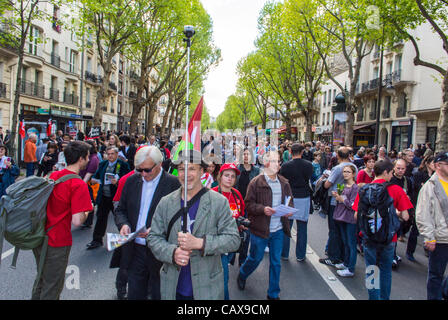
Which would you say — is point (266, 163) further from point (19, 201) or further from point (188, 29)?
point (19, 201)

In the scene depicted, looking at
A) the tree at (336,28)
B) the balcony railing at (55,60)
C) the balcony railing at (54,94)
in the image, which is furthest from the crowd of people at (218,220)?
the balcony railing at (55,60)

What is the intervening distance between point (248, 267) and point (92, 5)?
559 inches

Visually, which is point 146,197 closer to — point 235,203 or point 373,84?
point 235,203

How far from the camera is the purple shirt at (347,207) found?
4973mm

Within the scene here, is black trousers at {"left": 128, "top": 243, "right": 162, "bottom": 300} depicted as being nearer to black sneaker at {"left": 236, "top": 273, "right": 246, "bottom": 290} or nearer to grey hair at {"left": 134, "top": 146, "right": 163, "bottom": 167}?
grey hair at {"left": 134, "top": 146, "right": 163, "bottom": 167}

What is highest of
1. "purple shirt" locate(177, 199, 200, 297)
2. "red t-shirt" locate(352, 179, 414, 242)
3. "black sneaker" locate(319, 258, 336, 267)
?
"red t-shirt" locate(352, 179, 414, 242)

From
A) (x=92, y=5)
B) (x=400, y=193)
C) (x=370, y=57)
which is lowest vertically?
(x=400, y=193)

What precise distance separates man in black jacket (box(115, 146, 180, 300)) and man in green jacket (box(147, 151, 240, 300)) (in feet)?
1.95

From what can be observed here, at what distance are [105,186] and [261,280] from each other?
310 cm

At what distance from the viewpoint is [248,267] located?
427cm

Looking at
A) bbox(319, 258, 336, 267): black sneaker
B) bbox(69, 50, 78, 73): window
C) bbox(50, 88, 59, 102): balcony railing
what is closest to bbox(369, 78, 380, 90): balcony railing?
bbox(69, 50, 78, 73): window

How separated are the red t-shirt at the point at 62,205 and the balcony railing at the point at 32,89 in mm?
25024

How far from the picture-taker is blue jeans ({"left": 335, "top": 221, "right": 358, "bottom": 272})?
4.93 m
